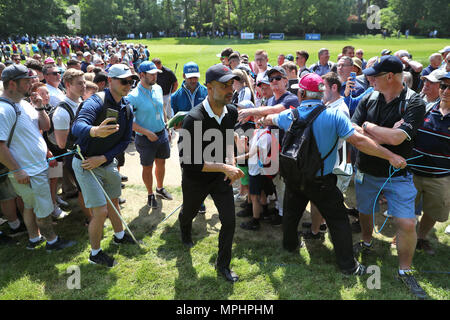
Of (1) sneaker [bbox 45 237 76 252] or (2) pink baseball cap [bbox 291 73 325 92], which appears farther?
(1) sneaker [bbox 45 237 76 252]

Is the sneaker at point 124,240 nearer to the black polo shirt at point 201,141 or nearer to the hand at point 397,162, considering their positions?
the black polo shirt at point 201,141

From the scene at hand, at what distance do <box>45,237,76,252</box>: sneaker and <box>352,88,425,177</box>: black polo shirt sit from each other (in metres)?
4.32

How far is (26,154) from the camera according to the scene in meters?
4.13

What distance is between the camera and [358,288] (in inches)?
145

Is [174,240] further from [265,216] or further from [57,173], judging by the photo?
[57,173]

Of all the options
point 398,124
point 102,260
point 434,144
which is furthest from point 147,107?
point 434,144

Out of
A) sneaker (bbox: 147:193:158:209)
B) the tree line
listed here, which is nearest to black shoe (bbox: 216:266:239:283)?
sneaker (bbox: 147:193:158:209)

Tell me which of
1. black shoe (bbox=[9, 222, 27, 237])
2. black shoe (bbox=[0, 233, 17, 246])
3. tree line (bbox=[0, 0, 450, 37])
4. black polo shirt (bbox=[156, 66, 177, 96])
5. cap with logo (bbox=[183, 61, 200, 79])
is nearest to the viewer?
black shoe (bbox=[0, 233, 17, 246])

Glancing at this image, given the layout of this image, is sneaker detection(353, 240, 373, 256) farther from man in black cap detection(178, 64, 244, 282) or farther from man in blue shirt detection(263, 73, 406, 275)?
man in black cap detection(178, 64, 244, 282)

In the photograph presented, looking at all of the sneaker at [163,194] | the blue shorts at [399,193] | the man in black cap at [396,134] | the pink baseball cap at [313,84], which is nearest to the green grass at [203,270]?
the man in black cap at [396,134]

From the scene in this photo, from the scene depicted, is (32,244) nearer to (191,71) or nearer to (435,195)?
(191,71)

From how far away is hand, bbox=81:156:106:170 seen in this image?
384 cm

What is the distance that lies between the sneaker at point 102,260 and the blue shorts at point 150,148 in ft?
6.34
